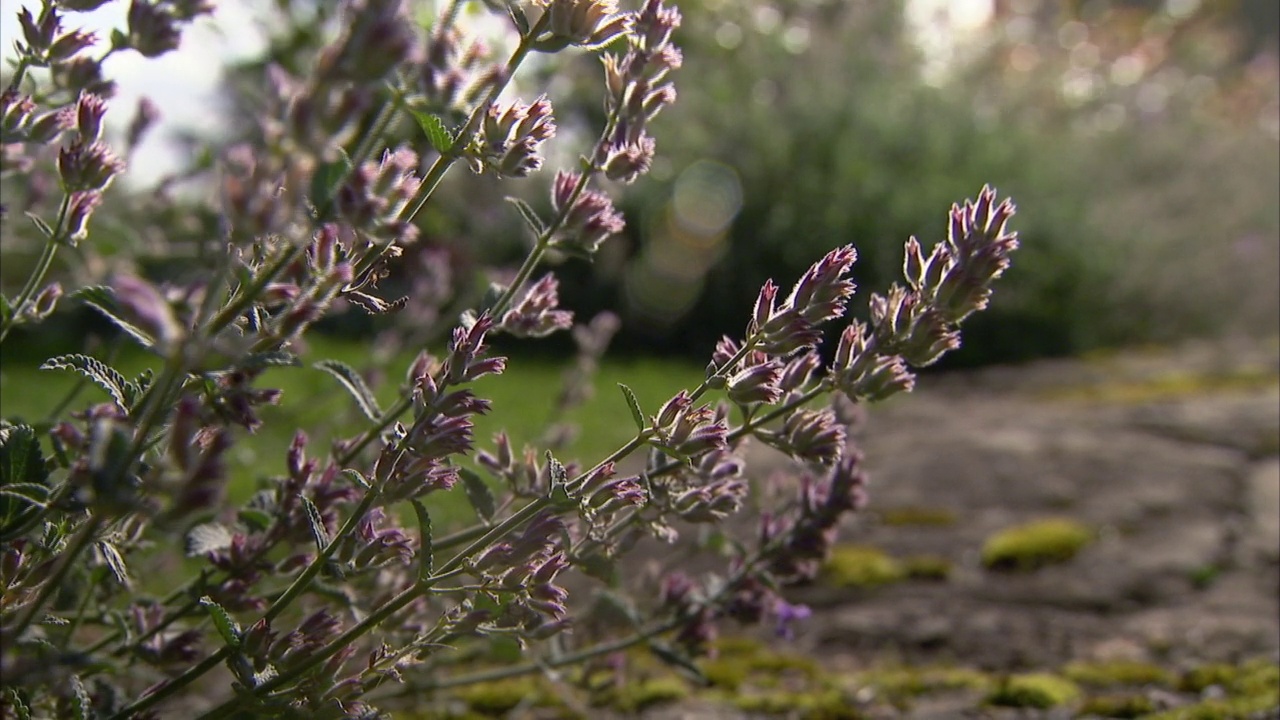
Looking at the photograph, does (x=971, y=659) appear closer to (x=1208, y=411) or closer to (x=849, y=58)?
(x=1208, y=411)

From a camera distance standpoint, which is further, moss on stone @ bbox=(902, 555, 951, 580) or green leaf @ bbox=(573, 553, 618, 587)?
moss on stone @ bbox=(902, 555, 951, 580)

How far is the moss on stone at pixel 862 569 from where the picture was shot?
10.8ft

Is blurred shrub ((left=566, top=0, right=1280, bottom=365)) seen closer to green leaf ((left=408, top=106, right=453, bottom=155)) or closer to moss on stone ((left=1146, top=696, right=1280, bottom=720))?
moss on stone ((left=1146, top=696, right=1280, bottom=720))

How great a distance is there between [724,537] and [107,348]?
1.30 metres

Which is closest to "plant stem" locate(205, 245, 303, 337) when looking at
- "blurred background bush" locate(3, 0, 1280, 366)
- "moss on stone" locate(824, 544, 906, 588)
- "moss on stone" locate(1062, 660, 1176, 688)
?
"moss on stone" locate(1062, 660, 1176, 688)

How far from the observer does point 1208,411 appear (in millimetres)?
5453

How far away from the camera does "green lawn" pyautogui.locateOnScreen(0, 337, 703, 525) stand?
418 centimetres

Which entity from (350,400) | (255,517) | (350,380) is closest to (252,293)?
(350,380)

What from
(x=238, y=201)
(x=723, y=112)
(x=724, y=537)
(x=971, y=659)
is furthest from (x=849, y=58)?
(x=238, y=201)

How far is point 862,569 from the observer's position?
11.1 ft

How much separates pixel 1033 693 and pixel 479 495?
149 centimetres

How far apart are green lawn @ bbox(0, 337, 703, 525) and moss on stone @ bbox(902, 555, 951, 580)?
940 millimetres

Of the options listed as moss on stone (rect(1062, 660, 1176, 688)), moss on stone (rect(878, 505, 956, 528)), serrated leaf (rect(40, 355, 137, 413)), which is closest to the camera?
serrated leaf (rect(40, 355, 137, 413))

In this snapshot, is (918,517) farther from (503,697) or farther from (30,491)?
(30,491)
